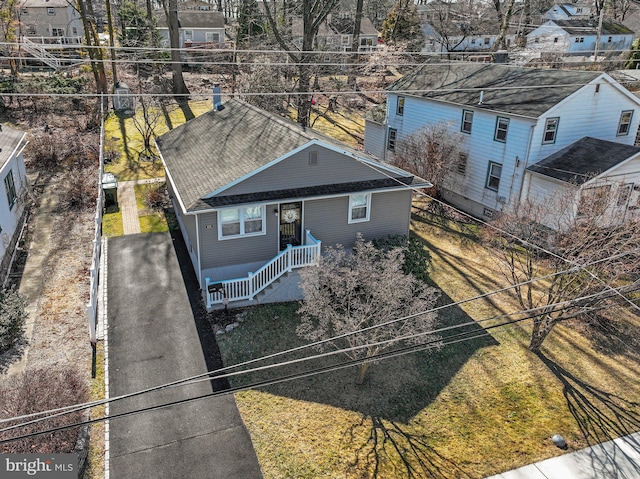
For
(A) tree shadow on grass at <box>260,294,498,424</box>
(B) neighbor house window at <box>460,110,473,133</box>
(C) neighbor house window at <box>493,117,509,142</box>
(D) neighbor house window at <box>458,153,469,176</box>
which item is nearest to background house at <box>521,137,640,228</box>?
(C) neighbor house window at <box>493,117,509,142</box>

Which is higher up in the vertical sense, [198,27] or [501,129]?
[198,27]

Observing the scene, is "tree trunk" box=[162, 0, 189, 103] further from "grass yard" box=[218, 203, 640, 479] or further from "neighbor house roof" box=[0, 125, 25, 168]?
"grass yard" box=[218, 203, 640, 479]

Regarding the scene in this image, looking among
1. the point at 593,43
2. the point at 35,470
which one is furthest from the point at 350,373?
the point at 593,43

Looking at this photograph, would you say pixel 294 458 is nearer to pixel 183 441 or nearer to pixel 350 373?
pixel 183 441

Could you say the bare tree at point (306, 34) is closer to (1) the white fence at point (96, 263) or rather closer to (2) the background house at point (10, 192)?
(1) the white fence at point (96, 263)

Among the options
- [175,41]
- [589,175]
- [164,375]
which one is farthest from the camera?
[175,41]

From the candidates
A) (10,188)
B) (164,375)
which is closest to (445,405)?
(164,375)

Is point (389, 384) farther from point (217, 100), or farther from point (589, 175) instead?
point (217, 100)

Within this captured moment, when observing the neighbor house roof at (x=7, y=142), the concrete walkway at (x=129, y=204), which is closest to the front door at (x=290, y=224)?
the concrete walkway at (x=129, y=204)
